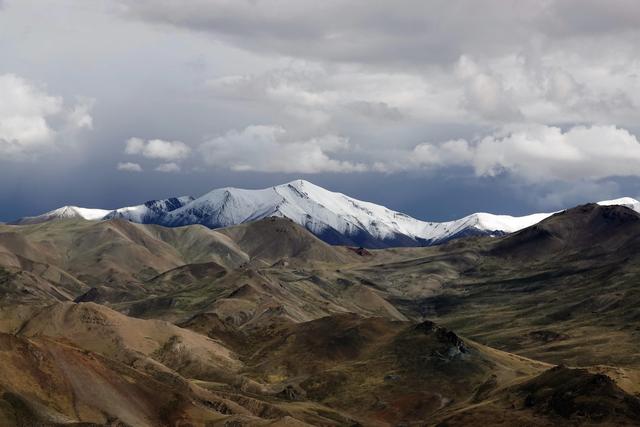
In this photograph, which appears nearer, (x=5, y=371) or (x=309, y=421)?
(x=5, y=371)

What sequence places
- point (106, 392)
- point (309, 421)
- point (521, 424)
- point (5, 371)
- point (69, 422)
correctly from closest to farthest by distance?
point (69, 422), point (5, 371), point (106, 392), point (521, 424), point (309, 421)

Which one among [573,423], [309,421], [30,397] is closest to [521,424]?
[573,423]

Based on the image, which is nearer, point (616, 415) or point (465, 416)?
point (616, 415)

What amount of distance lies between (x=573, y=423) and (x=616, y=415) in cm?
864

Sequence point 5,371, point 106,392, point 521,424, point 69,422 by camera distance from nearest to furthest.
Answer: point 69,422 < point 5,371 < point 106,392 < point 521,424

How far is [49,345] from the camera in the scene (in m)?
180

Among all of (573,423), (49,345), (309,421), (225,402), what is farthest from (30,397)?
(573,423)

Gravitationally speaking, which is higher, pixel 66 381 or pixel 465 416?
pixel 66 381

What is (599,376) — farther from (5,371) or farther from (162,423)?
(5,371)

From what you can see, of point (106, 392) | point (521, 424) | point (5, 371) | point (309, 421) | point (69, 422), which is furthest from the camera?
point (309, 421)

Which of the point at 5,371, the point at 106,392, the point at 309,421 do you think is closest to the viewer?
the point at 5,371

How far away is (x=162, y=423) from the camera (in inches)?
6811

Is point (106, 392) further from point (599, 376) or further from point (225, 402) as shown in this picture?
point (599, 376)

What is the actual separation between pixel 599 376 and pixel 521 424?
21.0 m
